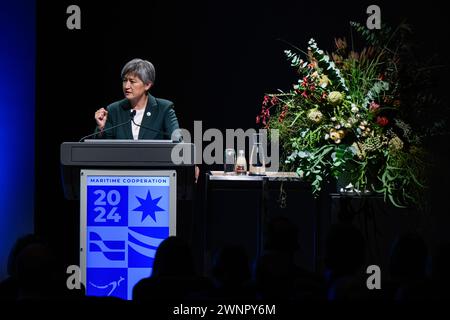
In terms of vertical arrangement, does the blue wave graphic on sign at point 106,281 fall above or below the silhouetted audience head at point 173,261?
below

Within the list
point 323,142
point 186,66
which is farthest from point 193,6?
point 323,142

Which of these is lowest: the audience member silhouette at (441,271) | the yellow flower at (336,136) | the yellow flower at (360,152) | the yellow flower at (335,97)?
the audience member silhouette at (441,271)

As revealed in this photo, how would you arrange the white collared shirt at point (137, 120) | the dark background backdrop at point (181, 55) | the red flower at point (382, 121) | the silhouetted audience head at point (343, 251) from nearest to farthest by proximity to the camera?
the silhouetted audience head at point (343, 251) → the red flower at point (382, 121) → the white collared shirt at point (137, 120) → the dark background backdrop at point (181, 55)

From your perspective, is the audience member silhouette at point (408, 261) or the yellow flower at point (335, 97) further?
the yellow flower at point (335, 97)

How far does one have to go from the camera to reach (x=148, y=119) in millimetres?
4852

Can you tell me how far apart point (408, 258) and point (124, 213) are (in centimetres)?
157

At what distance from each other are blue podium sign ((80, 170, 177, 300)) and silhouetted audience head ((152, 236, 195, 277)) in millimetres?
975

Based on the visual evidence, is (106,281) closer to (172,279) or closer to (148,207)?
(148,207)

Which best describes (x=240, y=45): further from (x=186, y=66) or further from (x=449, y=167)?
(x=449, y=167)

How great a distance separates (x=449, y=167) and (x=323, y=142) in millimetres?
907

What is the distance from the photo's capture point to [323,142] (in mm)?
4348

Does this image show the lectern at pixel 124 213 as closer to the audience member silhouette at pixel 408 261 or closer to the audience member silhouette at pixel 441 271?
the audience member silhouette at pixel 408 261

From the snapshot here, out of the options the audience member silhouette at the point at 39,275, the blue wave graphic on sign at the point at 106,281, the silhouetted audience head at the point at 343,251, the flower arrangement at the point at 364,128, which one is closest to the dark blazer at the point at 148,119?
the flower arrangement at the point at 364,128

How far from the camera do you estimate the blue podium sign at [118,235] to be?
12.0 feet
